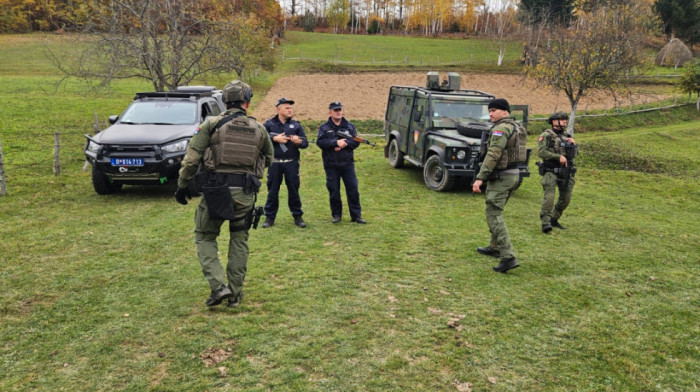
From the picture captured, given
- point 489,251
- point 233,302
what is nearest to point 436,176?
point 489,251

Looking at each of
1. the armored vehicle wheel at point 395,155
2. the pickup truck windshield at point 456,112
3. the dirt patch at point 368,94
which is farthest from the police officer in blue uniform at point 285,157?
the dirt patch at point 368,94

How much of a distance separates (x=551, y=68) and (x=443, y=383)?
1858 cm

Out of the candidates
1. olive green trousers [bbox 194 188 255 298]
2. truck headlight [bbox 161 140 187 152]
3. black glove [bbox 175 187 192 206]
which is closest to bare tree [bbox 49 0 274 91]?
truck headlight [bbox 161 140 187 152]

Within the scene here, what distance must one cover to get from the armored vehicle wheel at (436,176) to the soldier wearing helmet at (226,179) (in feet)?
19.9

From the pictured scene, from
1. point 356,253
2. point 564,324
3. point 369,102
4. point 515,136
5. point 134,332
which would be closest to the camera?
point 134,332

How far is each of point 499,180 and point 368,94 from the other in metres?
29.8

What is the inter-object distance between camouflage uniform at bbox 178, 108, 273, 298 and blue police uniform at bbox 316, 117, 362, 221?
8.61ft

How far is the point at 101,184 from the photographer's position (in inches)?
355

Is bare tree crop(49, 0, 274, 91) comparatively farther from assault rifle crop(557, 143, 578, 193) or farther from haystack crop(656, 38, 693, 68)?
haystack crop(656, 38, 693, 68)

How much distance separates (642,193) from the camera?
11.8m

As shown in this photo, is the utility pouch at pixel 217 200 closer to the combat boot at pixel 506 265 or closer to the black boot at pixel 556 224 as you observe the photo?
the combat boot at pixel 506 265

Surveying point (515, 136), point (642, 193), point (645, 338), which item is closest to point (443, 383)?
point (645, 338)

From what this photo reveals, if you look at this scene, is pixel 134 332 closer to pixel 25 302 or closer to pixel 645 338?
pixel 25 302

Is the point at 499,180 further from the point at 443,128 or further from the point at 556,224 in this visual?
the point at 443,128
